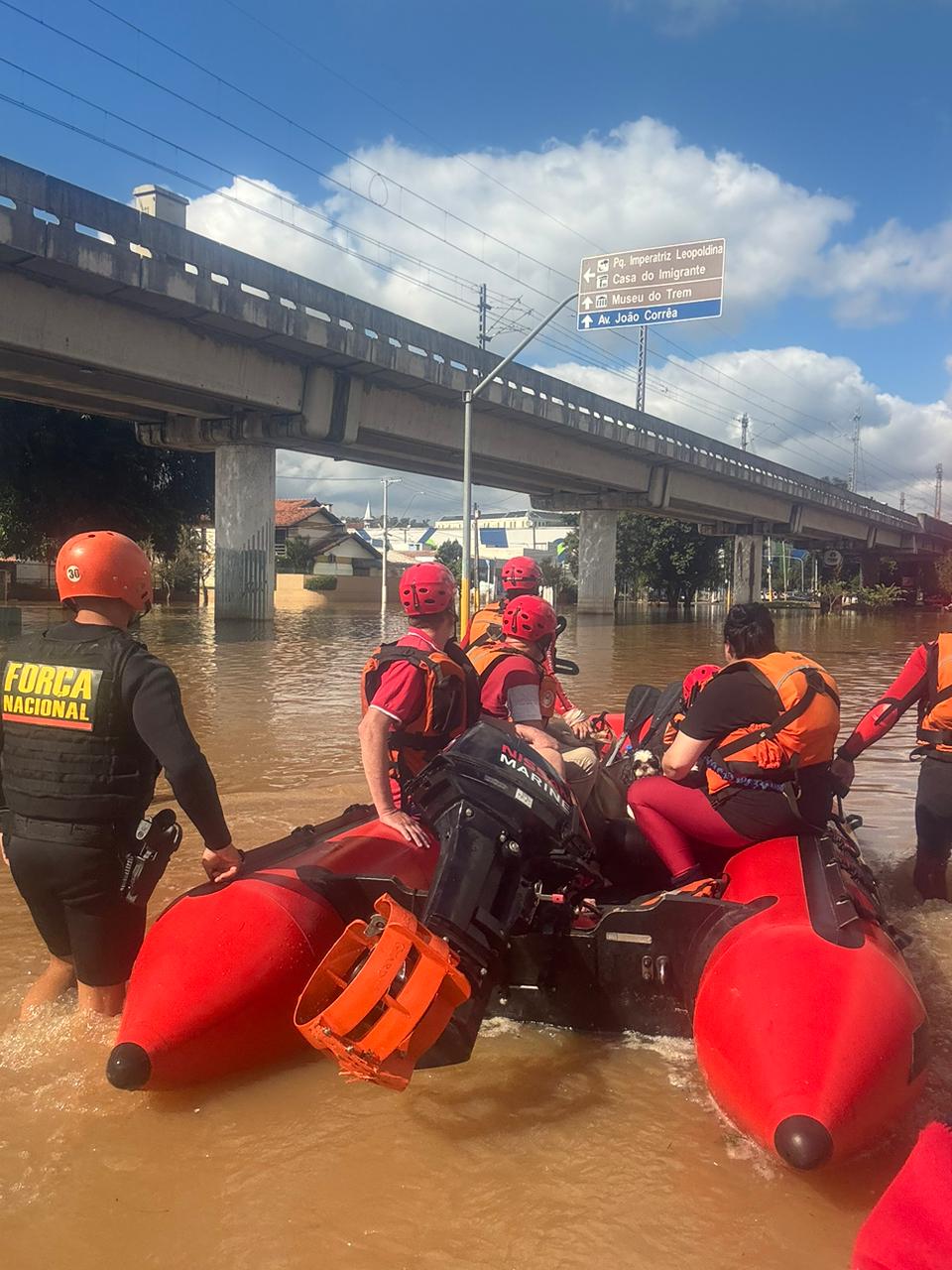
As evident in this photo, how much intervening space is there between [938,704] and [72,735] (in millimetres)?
4181

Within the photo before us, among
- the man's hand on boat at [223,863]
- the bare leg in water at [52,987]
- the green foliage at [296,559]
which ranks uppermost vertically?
the green foliage at [296,559]

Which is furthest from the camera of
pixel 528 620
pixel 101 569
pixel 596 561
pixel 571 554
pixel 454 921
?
pixel 571 554

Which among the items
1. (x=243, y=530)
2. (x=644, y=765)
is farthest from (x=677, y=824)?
(x=243, y=530)

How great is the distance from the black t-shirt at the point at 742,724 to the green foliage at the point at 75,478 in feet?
89.5

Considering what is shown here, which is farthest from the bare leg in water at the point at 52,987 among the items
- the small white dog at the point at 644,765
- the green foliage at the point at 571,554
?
the green foliage at the point at 571,554

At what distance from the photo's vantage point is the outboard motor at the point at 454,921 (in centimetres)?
264

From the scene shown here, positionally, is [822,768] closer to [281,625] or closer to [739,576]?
[281,625]

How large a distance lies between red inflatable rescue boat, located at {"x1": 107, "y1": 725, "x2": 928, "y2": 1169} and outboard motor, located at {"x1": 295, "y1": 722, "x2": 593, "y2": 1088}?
1 centimetres

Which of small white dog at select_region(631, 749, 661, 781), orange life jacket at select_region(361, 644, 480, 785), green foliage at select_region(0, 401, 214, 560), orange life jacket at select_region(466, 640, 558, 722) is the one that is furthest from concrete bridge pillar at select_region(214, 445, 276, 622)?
orange life jacket at select_region(361, 644, 480, 785)

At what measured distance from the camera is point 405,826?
3842 millimetres

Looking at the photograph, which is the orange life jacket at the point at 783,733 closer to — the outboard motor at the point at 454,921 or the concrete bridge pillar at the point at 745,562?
the outboard motor at the point at 454,921

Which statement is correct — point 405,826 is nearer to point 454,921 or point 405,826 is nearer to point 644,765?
point 454,921

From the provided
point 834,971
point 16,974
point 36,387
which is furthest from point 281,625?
→ point 834,971

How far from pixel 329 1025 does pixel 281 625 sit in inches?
1193
